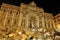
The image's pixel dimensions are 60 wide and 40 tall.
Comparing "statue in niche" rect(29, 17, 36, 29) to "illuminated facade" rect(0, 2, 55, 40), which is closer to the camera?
"illuminated facade" rect(0, 2, 55, 40)

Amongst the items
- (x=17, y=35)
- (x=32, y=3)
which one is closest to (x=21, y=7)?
(x=32, y=3)

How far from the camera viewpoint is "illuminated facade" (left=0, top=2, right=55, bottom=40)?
1020cm

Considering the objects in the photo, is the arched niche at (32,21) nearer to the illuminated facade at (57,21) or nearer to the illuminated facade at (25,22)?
the illuminated facade at (25,22)

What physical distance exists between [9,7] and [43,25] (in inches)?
139

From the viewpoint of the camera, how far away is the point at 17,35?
10.1 metres

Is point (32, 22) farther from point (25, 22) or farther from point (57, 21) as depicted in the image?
point (57, 21)

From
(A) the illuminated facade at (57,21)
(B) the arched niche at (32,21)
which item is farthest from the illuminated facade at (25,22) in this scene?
(A) the illuminated facade at (57,21)

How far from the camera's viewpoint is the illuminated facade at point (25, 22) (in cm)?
1020

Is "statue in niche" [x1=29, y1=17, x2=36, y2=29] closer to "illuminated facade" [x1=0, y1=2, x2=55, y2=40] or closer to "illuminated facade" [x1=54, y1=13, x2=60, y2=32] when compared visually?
"illuminated facade" [x1=0, y1=2, x2=55, y2=40]

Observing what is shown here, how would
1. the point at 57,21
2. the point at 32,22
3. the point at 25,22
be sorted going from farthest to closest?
the point at 57,21 < the point at 32,22 < the point at 25,22

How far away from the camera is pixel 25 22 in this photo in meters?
11.6

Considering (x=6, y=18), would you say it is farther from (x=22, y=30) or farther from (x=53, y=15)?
→ (x=53, y=15)

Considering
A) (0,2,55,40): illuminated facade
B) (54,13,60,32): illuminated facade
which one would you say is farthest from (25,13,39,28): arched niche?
(54,13,60,32): illuminated facade

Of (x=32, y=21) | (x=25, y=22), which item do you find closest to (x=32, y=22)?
(x=32, y=21)
